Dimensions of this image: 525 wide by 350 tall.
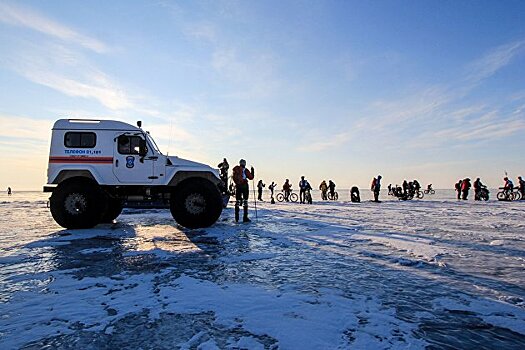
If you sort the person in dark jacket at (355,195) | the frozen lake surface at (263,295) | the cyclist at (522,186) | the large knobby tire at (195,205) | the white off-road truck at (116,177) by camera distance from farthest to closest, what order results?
the cyclist at (522,186)
the person in dark jacket at (355,195)
the large knobby tire at (195,205)
the white off-road truck at (116,177)
the frozen lake surface at (263,295)

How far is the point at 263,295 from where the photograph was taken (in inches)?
127

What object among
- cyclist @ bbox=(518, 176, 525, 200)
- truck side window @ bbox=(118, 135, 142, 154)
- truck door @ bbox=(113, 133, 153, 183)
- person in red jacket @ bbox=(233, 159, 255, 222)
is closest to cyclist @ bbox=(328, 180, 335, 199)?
cyclist @ bbox=(518, 176, 525, 200)

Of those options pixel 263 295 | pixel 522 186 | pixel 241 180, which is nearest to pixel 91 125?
pixel 241 180

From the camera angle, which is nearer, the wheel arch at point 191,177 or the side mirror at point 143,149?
the side mirror at point 143,149

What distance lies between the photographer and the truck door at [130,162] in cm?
863

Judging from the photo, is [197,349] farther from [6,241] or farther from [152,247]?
[6,241]

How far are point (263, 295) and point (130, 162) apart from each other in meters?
6.85

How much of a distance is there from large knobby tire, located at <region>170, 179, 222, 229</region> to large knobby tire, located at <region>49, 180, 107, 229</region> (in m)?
2.05

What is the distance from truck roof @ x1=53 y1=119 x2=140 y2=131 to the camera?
8.45 meters

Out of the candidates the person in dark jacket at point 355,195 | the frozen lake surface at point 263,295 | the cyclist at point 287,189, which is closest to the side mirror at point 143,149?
the frozen lake surface at point 263,295

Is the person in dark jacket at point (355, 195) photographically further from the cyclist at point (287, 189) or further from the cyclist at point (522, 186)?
the cyclist at point (522, 186)

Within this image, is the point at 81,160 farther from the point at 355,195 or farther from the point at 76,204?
the point at 355,195

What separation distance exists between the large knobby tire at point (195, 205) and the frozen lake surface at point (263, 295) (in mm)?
2169

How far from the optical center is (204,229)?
27.6ft
